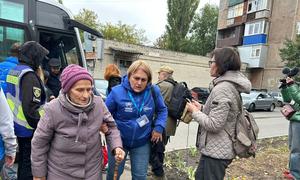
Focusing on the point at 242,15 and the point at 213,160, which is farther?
the point at 242,15

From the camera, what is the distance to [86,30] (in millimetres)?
5090

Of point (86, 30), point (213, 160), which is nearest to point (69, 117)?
point (213, 160)

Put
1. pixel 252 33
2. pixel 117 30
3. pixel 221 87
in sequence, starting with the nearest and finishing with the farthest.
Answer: pixel 221 87, pixel 252 33, pixel 117 30

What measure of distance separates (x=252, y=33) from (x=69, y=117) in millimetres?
36274

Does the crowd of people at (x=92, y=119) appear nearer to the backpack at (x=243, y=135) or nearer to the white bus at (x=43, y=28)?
the backpack at (x=243, y=135)

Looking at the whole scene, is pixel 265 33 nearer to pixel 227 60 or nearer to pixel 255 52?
pixel 255 52

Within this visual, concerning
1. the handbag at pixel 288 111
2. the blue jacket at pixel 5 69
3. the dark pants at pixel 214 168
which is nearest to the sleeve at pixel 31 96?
the blue jacket at pixel 5 69

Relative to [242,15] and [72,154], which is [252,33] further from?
[72,154]

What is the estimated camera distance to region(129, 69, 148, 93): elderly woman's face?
310 cm

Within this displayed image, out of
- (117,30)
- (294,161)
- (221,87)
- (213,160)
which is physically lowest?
(294,161)

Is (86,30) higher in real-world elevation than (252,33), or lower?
lower

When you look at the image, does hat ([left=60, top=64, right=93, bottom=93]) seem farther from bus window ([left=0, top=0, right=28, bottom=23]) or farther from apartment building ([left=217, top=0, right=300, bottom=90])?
apartment building ([left=217, top=0, right=300, bottom=90])

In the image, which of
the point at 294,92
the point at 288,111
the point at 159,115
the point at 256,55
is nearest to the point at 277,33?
the point at 256,55

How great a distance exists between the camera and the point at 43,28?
4.81 metres
